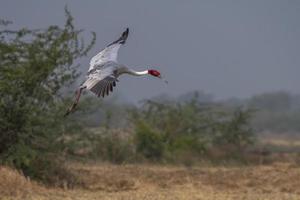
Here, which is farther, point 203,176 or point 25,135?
point 203,176

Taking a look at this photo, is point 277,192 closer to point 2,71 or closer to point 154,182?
point 154,182

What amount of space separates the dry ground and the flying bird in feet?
5.45

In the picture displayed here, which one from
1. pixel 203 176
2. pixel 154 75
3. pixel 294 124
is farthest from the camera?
pixel 294 124

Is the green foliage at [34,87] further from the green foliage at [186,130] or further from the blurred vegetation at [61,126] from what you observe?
the green foliage at [186,130]

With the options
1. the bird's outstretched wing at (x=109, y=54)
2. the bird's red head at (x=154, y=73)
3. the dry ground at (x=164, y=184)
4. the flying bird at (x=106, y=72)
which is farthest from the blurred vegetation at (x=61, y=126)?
the bird's red head at (x=154, y=73)

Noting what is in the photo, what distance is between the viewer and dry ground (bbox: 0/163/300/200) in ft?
49.4

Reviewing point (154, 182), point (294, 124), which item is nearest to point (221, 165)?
point (154, 182)

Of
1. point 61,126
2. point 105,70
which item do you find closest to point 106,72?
point 105,70

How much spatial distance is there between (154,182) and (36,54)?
3.14 m

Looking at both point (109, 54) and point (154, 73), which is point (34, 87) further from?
point (154, 73)

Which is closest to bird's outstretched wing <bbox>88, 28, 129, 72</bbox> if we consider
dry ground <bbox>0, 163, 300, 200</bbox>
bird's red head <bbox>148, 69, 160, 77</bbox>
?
bird's red head <bbox>148, 69, 160, 77</bbox>

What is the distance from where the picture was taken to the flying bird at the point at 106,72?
12.9m

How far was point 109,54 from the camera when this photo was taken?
1465 cm

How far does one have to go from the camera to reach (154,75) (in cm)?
1412
